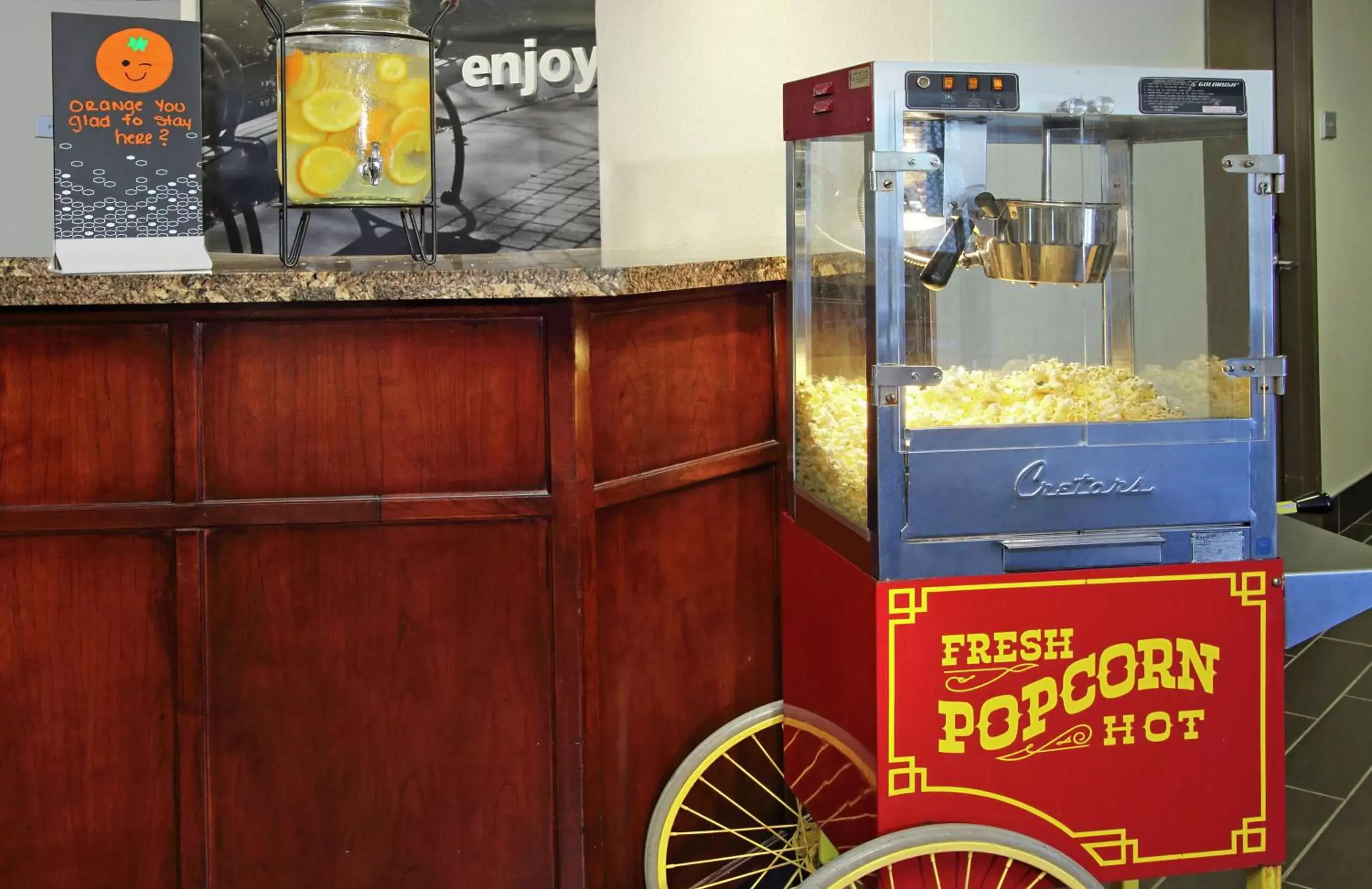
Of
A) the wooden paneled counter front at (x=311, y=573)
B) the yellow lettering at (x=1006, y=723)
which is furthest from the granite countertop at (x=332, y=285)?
the yellow lettering at (x=1006, y=723)

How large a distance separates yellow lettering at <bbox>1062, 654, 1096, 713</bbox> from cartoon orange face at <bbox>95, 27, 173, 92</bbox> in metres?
1.61

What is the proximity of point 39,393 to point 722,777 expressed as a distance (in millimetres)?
1356

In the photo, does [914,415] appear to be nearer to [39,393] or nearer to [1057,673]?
[1057,673]

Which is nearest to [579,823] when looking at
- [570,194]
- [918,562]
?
[918,562]

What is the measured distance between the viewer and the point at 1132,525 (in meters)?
1.90

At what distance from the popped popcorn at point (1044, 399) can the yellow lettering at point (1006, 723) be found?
31 cm

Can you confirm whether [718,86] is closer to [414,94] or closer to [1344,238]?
[414,94]

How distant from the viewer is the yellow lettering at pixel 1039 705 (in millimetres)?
1883

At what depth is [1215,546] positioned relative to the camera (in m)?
1.91

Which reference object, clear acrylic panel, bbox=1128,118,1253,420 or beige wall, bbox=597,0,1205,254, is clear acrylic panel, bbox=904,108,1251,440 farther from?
beige wall, bbox=597,0,1205,254

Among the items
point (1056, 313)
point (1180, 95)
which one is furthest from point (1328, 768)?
point (1180, 95)

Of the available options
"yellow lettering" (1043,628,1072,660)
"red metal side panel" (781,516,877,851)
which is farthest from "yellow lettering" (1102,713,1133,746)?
"red metal side panel" (781,516,877,851)

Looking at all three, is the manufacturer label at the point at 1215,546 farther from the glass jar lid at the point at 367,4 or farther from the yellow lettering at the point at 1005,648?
the glass jar lid at the point at 367,4

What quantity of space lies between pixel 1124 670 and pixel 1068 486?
0.27 m
